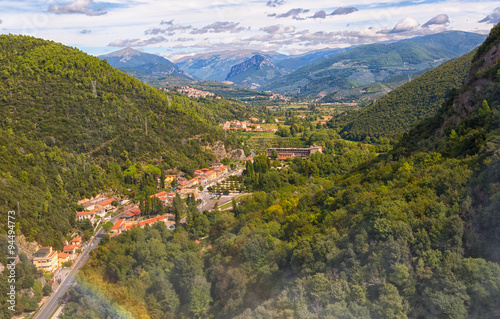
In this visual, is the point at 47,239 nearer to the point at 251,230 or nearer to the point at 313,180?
the point at 251,230

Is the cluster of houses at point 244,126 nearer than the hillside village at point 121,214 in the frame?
No

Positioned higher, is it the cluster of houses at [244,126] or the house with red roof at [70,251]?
the house with red roof at [70,251]

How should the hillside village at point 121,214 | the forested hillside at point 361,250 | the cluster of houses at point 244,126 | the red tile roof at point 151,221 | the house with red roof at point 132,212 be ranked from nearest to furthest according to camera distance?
the forested hillside at point 361,250, the hillside village at point 121,214, the red tile roof at point 151,221, the house with red roof at point 132,212, the cluster of houses at point 244,126

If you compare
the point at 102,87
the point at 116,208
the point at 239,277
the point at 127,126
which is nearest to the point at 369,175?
the point at 239,277

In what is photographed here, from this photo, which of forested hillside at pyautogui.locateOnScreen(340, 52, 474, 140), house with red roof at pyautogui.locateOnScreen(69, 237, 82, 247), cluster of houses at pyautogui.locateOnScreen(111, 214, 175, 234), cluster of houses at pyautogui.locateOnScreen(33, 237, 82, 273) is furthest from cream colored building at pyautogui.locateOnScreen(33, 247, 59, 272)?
forested hillside at pyautogui.locateOnScreen(340, 52, 474, 140)

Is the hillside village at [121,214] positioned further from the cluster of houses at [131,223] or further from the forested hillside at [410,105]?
the forested hillside at [410,105]

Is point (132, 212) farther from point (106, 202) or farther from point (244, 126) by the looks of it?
point (244, 126)

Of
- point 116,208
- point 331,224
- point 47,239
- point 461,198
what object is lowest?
point 116,208

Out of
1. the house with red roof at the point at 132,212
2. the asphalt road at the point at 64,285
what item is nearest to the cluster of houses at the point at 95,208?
the asphalt road at the point at 64,285
